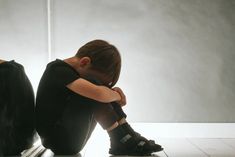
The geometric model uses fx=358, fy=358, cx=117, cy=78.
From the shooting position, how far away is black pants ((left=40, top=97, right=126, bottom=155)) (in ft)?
5.75

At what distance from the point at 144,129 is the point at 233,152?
1.28m

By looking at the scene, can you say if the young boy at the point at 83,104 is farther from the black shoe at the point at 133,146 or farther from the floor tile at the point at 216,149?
the floor tile at the point at 216,149

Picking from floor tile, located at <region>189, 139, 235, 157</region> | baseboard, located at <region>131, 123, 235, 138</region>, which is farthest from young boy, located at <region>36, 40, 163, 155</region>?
baseboard, located at <region>131, 123, 235, 138</region>

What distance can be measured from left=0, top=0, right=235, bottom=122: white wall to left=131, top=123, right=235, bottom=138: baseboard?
0.18 feet

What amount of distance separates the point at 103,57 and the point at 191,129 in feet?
5.81

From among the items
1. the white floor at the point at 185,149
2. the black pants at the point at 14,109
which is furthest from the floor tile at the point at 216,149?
the black pants at the point at 14,109

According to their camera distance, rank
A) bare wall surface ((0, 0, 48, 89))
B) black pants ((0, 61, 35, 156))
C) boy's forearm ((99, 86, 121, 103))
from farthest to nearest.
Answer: bare wall surface ((0, 0, 48, 89))
boy's forearm ((99, 86, 121, 103))
black pants ((0, 61, 35, 156))

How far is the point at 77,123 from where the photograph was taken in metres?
1.77

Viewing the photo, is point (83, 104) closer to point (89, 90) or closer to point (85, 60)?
point (89, 90)

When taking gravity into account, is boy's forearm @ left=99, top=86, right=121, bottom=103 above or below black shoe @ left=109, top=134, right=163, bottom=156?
above

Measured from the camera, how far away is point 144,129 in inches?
131

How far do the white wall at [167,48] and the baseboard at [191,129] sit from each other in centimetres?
6

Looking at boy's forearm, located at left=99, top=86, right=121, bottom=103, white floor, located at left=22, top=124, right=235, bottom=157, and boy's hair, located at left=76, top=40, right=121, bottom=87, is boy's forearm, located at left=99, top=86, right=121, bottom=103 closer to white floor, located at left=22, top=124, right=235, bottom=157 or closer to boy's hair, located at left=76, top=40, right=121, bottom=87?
boy's hair, located at left=76, top=40, right=121, bottom=87

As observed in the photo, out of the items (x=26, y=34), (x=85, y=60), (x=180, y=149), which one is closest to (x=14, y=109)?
(x=85, y=60)
